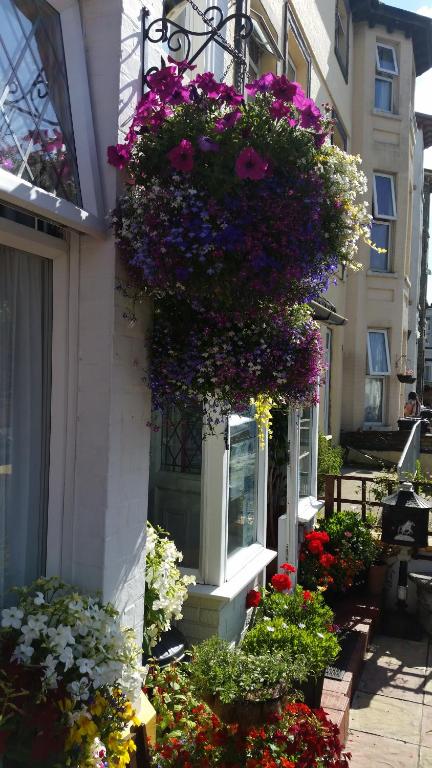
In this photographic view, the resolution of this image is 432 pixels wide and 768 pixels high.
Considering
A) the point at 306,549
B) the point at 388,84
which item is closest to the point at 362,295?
the point at 388,84

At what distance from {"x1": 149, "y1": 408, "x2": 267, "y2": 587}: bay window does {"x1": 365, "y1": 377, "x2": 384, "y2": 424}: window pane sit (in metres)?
9.59

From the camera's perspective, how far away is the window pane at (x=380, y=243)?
45.8 ft

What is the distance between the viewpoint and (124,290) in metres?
2.56

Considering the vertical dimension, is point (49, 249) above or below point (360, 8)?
below

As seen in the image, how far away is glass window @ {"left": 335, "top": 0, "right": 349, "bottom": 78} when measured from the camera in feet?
36.4

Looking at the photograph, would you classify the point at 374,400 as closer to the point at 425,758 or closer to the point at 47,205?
the point at 425,758

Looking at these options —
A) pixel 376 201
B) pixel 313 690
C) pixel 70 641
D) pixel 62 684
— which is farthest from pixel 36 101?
pixel 376 201

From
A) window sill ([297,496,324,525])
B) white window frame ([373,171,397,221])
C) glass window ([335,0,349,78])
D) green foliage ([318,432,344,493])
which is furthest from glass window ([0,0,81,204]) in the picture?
white window frame ([373,171,397,221])

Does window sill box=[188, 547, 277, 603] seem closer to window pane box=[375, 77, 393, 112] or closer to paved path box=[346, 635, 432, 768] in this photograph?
paved path box=[346, 635, 432, 768]

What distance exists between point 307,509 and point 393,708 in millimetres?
2610

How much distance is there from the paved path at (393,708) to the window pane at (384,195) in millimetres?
10076

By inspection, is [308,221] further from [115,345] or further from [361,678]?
[361,678]

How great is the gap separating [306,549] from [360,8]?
1151 centimetres

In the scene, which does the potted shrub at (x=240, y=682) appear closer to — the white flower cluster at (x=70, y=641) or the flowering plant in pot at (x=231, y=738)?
the flowering plant in pot at (x=231, y=738)
